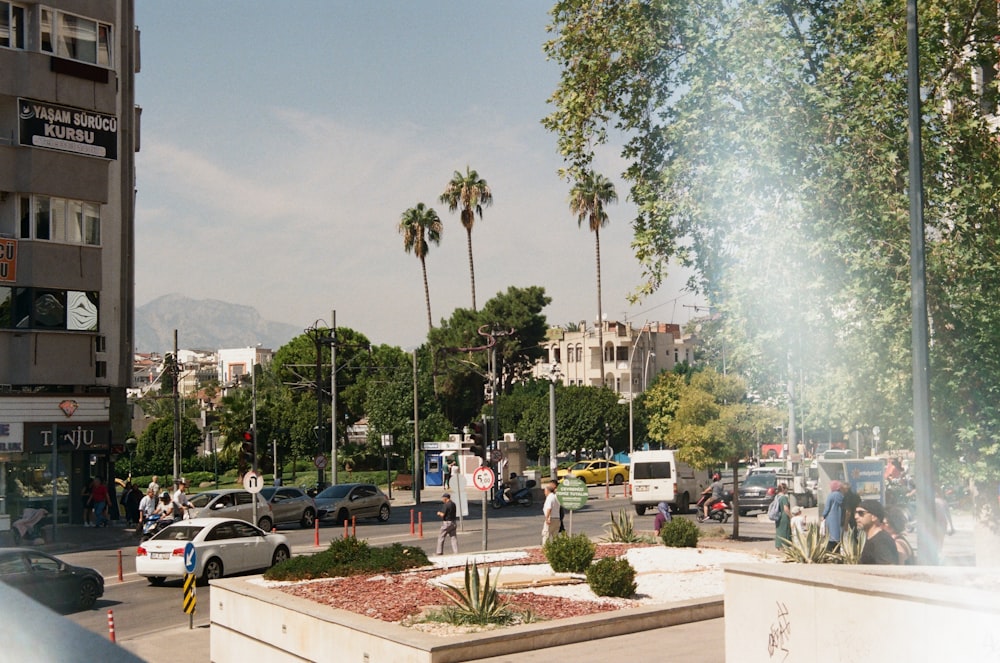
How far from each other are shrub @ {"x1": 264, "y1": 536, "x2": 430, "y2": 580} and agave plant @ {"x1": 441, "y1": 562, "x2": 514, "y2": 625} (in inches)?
185

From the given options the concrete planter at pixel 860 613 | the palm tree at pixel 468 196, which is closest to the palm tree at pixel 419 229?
the palm tree at pixel 468 196

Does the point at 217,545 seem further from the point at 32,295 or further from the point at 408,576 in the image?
the point at 32,295

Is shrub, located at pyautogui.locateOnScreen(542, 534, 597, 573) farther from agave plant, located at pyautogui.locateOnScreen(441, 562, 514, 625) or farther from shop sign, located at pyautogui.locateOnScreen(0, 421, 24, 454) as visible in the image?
shop sign, located at pyautogui.locateOnScreen(0, 421, 24, 454)

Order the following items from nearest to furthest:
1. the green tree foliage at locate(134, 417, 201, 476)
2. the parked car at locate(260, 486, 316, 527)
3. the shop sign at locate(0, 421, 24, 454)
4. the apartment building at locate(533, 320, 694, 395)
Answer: the shop sign at locate(0, 421, 24, 454)
the parked car at locate(260, 486, 316, 527)
the green tree foliage at locate(134, 417, 201, 476)
the apartment building at locate(533, 320, 694, 395)

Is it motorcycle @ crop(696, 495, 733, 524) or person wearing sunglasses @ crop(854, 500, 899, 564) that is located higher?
person wearing sunglasses @ crop(854, 500, 899, 564)

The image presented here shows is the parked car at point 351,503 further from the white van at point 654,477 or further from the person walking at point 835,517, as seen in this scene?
the person walking at point 835,517

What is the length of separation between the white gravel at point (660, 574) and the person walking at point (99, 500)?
20.9 metres

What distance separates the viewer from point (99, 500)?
128 ft

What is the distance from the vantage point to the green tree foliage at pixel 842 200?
16594 millimetres

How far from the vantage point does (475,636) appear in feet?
41.6

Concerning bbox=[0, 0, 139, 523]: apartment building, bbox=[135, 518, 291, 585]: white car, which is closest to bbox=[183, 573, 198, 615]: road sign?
bbox=[135, 518, 291, 585]: white car

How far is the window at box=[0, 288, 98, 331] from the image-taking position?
3722cm

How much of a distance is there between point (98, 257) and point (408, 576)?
25389mm

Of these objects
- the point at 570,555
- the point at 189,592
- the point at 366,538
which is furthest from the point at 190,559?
the point at 366,538
